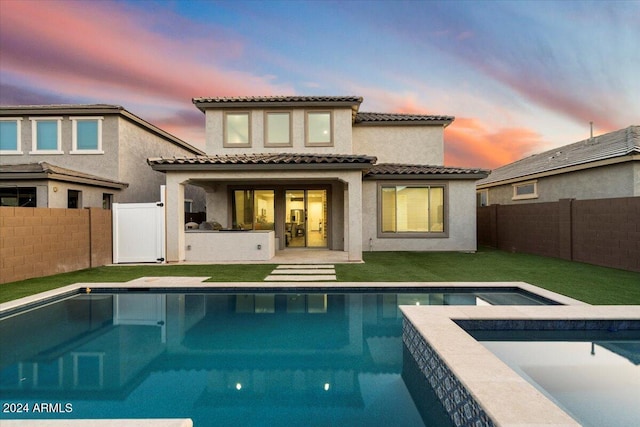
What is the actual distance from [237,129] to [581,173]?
582 inches

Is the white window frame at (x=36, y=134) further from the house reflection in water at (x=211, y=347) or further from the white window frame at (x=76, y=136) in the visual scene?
the house reflection in water at (x=211, y=347)

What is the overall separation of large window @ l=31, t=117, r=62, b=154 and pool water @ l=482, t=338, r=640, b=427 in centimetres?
1928

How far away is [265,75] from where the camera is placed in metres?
20.2

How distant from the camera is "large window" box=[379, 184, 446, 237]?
1561 cm

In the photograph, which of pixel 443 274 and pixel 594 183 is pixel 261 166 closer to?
pixel 443 274

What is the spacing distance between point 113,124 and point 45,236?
7.98 meters

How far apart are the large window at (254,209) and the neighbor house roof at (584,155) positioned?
13.1m

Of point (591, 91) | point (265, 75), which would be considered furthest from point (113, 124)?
point (591, 91)

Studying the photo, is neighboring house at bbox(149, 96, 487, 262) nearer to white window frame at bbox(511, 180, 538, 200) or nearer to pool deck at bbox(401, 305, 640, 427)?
white window frame at bbox(511, 180, 538, 200)

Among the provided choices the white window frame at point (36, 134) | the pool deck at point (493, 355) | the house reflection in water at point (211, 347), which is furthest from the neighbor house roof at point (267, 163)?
the white window frame at point (36, 134)

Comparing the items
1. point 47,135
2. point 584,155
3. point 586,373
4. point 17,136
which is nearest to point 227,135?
point 47,135

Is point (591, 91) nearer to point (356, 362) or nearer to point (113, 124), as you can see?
point (356, 362)

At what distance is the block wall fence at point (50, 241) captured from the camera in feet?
30.0

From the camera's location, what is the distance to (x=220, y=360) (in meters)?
4.88
